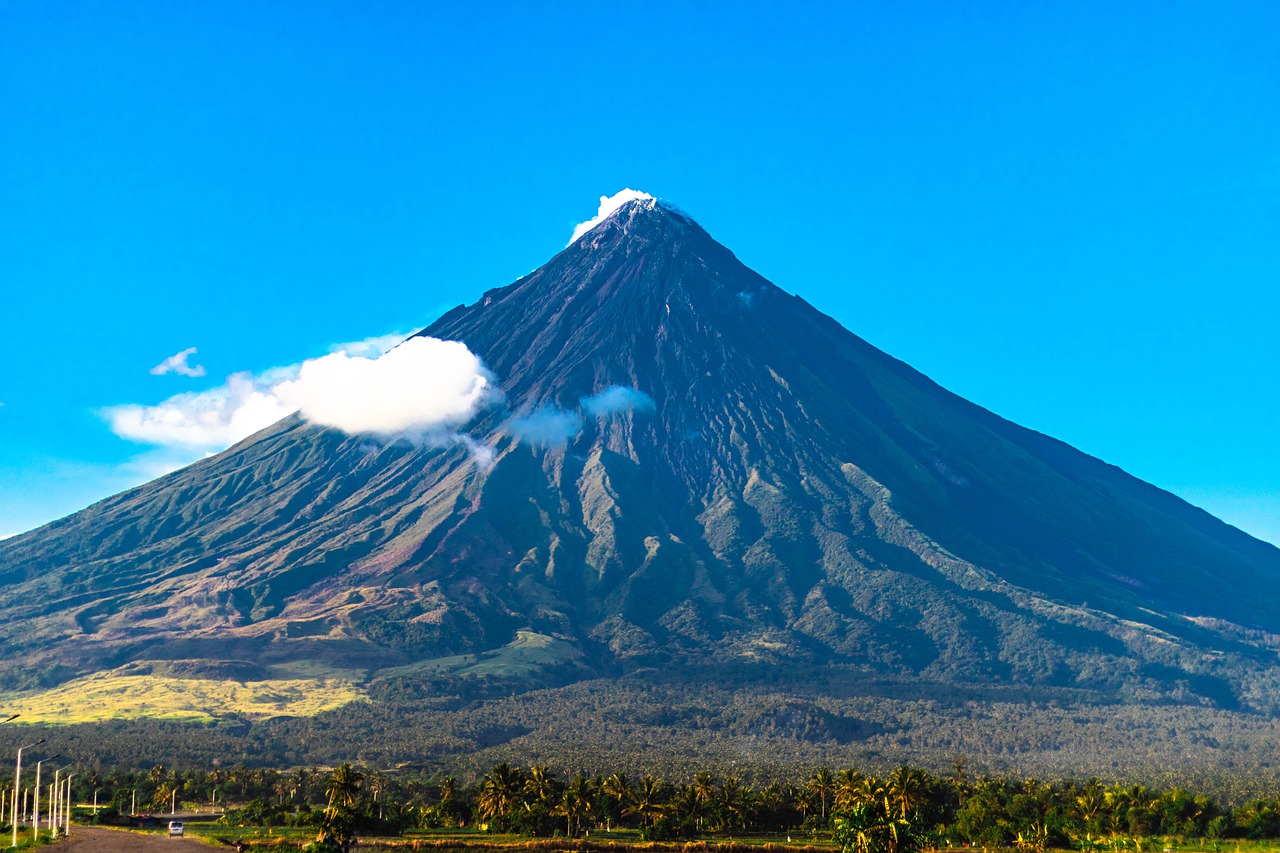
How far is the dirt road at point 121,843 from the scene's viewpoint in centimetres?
8969

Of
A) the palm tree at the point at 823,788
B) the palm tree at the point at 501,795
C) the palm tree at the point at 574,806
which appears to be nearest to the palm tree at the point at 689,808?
the palm tree at the point at 574,806

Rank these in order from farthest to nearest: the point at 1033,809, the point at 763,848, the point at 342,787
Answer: the point at 1033,809 → the point at 342,787 → the point at 763,848

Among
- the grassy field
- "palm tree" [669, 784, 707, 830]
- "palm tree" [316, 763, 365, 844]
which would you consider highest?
"palm tree" [316, 763, 365, 844]

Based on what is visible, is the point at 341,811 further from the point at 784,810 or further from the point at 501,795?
the point at 784,810

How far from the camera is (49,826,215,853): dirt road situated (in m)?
89.7

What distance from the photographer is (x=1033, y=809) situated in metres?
136

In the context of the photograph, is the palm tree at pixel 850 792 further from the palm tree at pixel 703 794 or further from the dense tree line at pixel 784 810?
the palm tree at pixel 703 794

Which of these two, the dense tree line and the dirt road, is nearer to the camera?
the dirt road

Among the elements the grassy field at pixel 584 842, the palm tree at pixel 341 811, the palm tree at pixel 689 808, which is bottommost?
the grassy field at pixel 584 842

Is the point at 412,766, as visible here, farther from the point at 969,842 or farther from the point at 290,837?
the point at 969,842

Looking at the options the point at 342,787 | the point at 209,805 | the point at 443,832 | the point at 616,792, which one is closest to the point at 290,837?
the point at 342,787

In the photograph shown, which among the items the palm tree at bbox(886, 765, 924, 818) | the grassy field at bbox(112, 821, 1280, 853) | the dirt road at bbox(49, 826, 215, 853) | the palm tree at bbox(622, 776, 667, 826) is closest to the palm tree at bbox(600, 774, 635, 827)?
the palm tree at bbox(622, 776, 667, 826)

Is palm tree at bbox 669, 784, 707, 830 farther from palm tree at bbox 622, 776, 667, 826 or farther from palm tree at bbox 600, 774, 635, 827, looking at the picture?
palm tree at bbox 600, 774, 635, 827

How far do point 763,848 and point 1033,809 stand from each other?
35623mm
